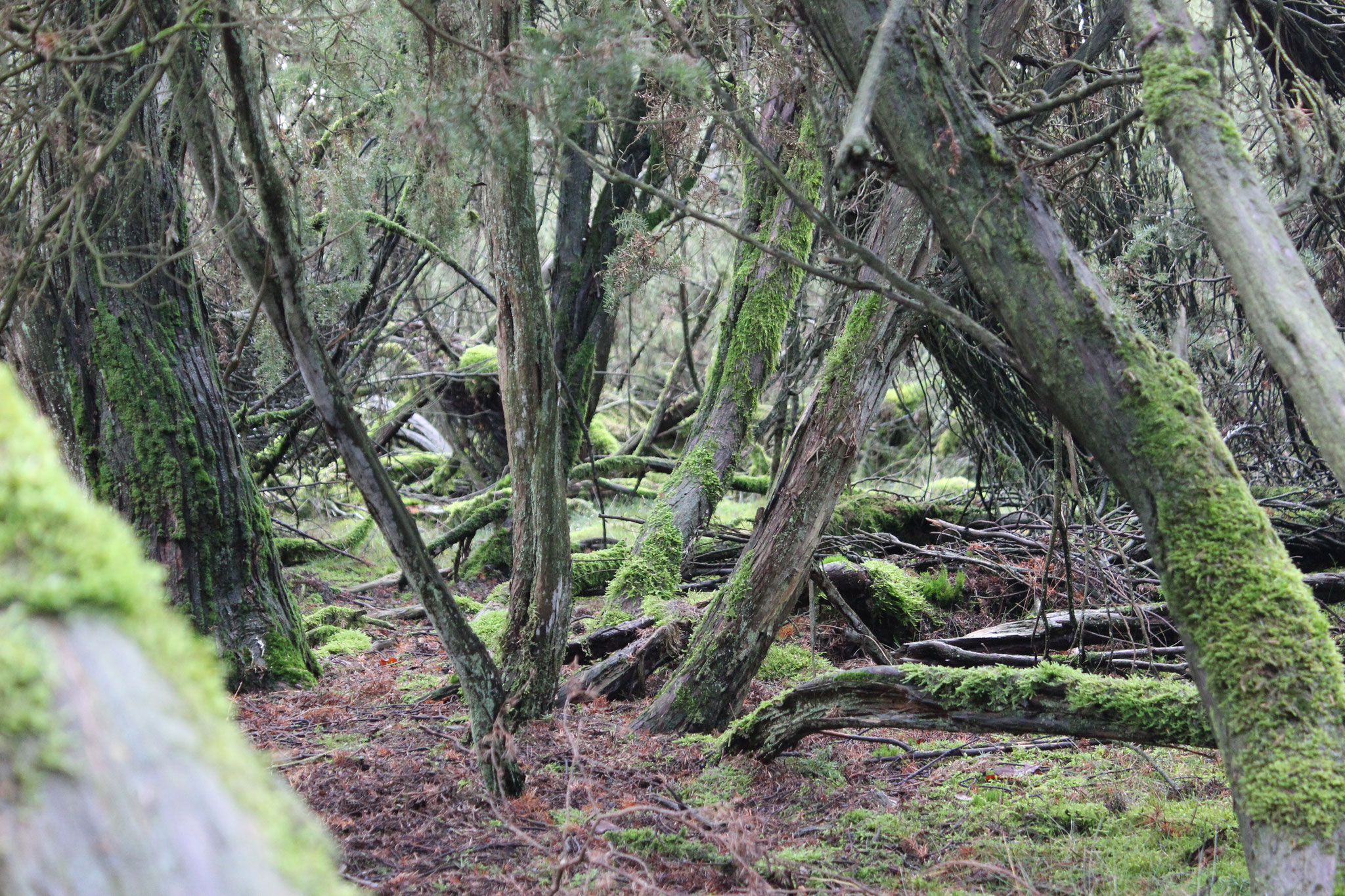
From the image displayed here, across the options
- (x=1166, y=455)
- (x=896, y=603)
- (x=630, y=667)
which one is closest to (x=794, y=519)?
(x=630, y=667)

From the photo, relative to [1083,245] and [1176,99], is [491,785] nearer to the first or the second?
[1176,99]

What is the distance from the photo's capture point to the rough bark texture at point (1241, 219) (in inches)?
79.2

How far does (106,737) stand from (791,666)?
496 centimetres

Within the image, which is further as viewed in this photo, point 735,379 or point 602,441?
point 602,441

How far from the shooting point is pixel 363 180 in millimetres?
6055

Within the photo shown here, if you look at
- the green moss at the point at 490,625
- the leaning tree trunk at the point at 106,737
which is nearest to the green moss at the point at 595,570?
the green moss at the point at 490,625

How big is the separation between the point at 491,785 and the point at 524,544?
0.99 metres

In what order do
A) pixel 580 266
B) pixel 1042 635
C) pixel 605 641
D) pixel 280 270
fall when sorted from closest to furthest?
pixel 280 270 → pixel 1042 635 → pixel 605 641 → pixel 580 266

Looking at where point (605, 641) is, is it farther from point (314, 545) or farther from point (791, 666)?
point (314, 545)

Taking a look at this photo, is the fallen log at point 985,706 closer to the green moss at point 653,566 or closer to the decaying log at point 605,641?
the decaying log at point 605,641

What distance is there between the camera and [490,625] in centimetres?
545

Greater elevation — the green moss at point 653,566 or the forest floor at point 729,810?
the green moss at point 653,566

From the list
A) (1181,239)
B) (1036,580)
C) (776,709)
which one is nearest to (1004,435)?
(1036,580)

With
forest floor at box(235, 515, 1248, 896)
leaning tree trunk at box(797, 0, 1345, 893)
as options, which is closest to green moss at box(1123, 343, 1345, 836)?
leaning tree trunk at box(797, 0, 1345, 893)
